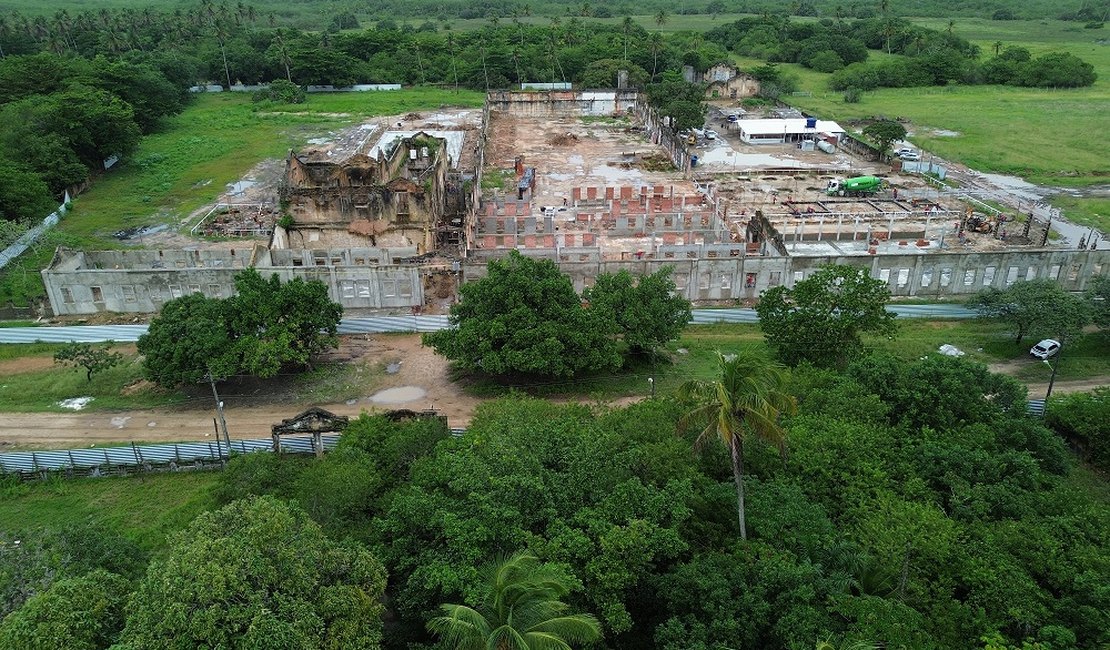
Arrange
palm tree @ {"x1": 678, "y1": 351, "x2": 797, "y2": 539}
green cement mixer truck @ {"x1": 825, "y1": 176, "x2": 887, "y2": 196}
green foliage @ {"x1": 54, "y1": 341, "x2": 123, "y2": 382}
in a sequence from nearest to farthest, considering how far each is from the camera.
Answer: palm tree @ {"x1": 678, "y1": 351, "x2": 797, "y2": 539}, green foliage @ {"x1": 54, "y1": 341, "x2": 123, "y2": 382}, green cement mixer truck @ {"x1": 825, "y1": 176, "x2": 887, "y2": 196}

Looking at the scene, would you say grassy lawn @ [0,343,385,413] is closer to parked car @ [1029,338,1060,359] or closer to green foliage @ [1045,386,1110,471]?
green foliage @ [1045,386,1110,471]

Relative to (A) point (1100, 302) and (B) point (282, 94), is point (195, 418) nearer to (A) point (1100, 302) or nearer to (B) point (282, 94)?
(A) point (1100, 302)

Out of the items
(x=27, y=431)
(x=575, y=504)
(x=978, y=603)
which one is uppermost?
(x=575, y=504)

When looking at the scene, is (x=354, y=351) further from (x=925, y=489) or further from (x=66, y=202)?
(x=66, y=202)

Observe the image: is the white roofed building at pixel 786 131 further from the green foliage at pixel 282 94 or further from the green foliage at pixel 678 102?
the green foliage at pixel 282 94

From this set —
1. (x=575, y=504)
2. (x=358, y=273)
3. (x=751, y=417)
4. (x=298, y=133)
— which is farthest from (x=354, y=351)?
(x=298, y=133)

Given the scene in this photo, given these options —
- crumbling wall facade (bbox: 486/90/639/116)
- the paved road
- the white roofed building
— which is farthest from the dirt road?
crumbling wall facade (bbox: 486/90/639/116)
